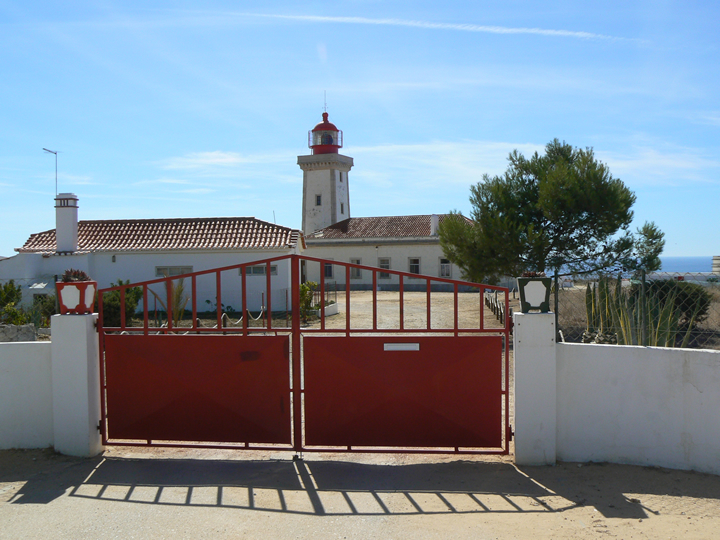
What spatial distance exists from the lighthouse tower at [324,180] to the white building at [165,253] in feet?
64.7

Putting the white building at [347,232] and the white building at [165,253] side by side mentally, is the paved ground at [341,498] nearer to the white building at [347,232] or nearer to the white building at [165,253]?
the white building at [165,253]

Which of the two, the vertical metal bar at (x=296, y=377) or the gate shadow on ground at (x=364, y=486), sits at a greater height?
the vertical metal bar at (x=296, y=377)

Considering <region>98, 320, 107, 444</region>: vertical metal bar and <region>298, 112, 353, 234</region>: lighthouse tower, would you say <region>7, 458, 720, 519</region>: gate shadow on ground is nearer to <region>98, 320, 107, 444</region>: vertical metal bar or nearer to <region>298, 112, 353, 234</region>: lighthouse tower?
<region>98, 320, 107, 444</region>: vertical metal bar

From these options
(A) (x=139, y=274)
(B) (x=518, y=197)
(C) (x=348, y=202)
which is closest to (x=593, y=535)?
(B) (x=518, y=197)

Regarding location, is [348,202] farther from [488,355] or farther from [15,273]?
[488,355]

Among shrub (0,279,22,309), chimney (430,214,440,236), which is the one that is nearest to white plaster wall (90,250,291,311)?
shrub (0,279,22,309)

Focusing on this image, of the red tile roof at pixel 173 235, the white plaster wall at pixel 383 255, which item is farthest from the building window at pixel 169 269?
the white plaster wall at pixel 383 255

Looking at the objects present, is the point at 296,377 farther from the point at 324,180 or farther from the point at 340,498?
the point at 324,180

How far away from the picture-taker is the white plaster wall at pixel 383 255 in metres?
39.2

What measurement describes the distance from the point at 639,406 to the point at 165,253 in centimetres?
2170

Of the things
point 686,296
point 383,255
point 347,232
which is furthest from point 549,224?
point 347,232

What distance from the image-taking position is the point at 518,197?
1945 centimetres

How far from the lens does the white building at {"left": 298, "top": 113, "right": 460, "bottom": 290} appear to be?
39.4 meters

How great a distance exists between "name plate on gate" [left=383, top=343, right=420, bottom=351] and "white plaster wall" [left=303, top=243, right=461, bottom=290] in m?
32.2
